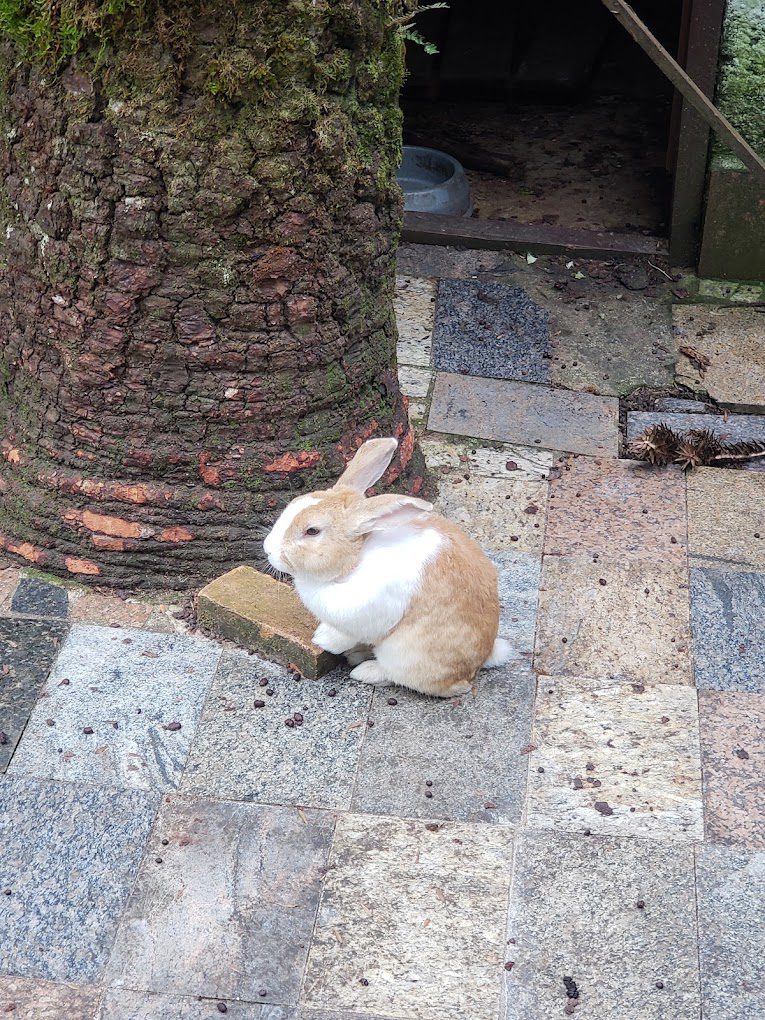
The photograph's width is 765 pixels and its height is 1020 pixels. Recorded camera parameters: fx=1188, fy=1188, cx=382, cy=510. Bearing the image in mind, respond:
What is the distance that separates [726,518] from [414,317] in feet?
7.96

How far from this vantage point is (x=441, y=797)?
4082mm

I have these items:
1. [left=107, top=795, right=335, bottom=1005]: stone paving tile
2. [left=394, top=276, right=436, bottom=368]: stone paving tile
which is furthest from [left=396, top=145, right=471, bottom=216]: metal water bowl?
[left=107, top=795, right=335, bottom=1005]: stone paving tile

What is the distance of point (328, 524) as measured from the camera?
4105 mm

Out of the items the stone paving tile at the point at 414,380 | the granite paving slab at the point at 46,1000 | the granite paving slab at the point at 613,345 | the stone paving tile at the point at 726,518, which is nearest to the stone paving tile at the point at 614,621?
the stone paving tile at the point at 726,518

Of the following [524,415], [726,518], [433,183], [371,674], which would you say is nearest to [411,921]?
[371,674]

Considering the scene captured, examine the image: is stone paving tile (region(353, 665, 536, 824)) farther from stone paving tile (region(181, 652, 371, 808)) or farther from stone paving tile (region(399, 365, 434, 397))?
stone paving tile (region(399, 365, 434, 397))

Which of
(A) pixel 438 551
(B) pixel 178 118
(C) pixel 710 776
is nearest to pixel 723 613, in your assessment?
(C) pixel 710 776

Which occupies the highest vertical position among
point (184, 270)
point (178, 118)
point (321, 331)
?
point (178, 118)

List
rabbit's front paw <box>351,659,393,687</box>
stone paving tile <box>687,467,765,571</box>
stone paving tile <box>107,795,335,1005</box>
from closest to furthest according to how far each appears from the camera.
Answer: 1. stone paving tile <box>107,795,335,1005</box>
2. rabbit's front paw <box>351,659,393,687</box>
3. stone paving tile <box>687,467,765,571</box>

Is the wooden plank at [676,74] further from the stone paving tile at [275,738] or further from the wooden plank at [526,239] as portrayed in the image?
the wooden plank at [526,239]

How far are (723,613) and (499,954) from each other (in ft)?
6.54

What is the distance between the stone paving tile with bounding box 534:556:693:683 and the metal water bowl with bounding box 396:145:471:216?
3.54 meters

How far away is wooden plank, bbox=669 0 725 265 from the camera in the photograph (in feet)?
22.7

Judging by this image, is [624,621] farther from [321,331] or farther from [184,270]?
[184,270]
